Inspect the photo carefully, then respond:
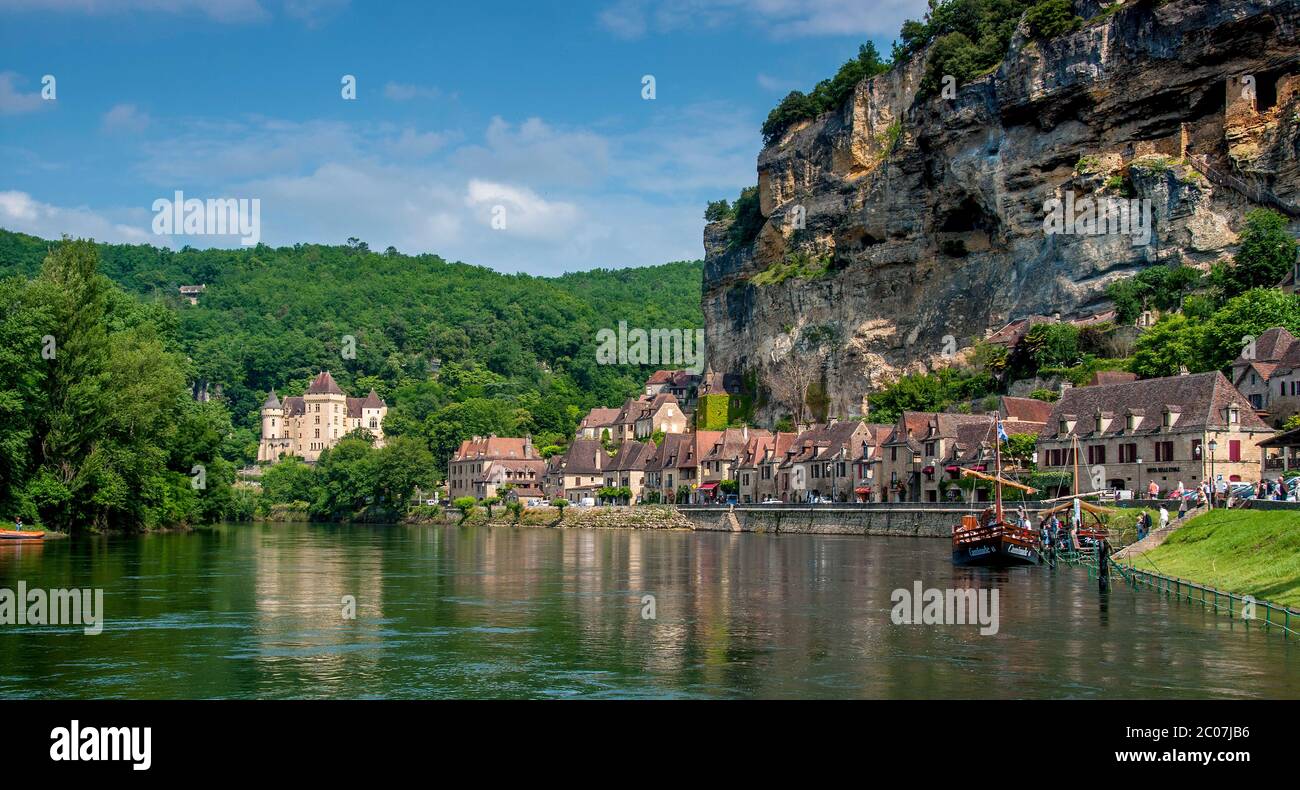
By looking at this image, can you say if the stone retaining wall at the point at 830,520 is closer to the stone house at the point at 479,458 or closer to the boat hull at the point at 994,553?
the boat hull at the point at 994,553

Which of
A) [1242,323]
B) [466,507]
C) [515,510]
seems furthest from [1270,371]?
[466,507]

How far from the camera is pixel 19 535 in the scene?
6088 centimetres

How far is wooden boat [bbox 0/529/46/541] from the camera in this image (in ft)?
199

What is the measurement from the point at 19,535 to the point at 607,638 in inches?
1687

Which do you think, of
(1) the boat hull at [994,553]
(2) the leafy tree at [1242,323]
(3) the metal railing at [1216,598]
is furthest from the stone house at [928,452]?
(3) the metal railing at [1216,598]

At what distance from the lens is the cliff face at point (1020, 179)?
Result: 8938 cm

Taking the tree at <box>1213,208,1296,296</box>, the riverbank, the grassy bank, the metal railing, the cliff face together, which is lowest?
the riverbank

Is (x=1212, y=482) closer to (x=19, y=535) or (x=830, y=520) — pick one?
(x=830, y=520)

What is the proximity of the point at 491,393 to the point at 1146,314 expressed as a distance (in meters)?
122

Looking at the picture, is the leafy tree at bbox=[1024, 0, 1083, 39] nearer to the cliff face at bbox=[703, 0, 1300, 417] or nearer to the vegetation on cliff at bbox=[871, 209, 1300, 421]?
the cliff face at bbox=[703, 0, 1300, 417]

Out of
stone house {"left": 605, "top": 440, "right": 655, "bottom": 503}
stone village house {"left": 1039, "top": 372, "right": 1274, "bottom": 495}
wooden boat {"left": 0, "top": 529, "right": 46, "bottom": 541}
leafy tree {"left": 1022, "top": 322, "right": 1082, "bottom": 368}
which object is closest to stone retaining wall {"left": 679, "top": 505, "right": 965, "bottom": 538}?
stone village house {"left": 1039, "top": 372, "right": 1274, "bottom": 495}

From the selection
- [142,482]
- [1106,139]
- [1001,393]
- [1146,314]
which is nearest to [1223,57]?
[1106,139]

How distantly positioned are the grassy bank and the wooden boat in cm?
5160
